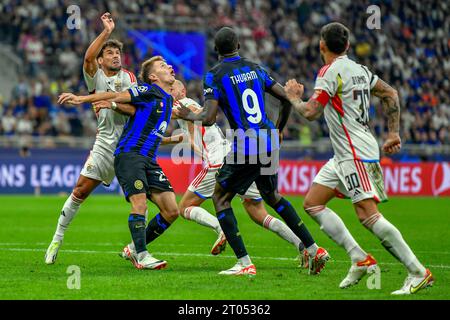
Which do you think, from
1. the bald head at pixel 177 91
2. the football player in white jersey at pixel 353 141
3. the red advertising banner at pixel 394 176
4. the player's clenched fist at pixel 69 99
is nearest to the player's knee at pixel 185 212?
the bald head at pixel 177 91

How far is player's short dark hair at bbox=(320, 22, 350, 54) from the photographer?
884 cm

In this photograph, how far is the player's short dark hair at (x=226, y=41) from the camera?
1002 cm

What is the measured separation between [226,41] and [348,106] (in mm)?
1845

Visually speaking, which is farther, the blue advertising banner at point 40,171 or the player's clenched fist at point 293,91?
the blue advertising banner at point 40,171

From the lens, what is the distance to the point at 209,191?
1281 cm

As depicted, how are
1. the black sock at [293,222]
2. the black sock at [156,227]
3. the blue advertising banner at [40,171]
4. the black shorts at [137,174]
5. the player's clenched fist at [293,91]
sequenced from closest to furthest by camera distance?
the player's clenched fist at [293,91] → the black sock at [293,222] → the black shorts at [137,174] → the black sock at [156,227] → the blue advertising banner at [40,171]

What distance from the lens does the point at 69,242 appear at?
48.0ft

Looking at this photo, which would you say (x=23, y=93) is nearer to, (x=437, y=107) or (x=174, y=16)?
(x=174, y=16)

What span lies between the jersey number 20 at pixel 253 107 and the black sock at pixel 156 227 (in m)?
1.96

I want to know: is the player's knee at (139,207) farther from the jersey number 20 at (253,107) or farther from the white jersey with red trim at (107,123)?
the jersey number 20 at (253,107)

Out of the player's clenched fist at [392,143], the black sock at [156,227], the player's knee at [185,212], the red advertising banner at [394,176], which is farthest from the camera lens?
the red advertising banner at [394,176]
